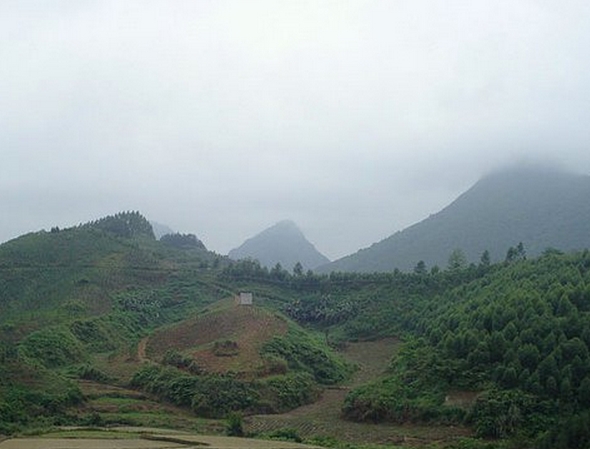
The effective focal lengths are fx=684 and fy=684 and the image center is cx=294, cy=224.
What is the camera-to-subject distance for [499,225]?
399 ft

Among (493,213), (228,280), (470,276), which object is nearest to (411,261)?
(493,213)

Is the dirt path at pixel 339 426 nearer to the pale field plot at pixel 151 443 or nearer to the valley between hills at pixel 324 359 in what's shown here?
the valley between hills at pixel 324 359

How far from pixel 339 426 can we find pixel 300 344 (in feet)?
48.8

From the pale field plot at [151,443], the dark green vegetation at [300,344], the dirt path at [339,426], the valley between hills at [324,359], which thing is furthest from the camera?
the dark green vegetation at [300,344]

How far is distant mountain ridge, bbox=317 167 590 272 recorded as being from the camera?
110688 millimetres

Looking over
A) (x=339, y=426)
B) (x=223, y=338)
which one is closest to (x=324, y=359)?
(x=223, y=338)

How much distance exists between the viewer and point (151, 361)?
4881 centimetres

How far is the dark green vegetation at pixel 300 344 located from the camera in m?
33.4

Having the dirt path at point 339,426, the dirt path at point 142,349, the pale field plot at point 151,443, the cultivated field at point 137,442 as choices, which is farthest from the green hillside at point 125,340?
the pale field plot at point 151,443

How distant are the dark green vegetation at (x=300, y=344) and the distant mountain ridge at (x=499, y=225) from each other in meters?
39.1

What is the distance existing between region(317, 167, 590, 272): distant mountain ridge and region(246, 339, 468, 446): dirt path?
6705cm

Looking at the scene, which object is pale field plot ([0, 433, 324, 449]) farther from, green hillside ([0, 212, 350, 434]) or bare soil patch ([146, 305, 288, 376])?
bare soil patch ([146, 305, 288, 376])

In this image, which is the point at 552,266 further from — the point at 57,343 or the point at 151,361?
the point at 57,343

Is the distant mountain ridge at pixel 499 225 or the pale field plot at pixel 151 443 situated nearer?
the pale field plot at pixel 151 443
